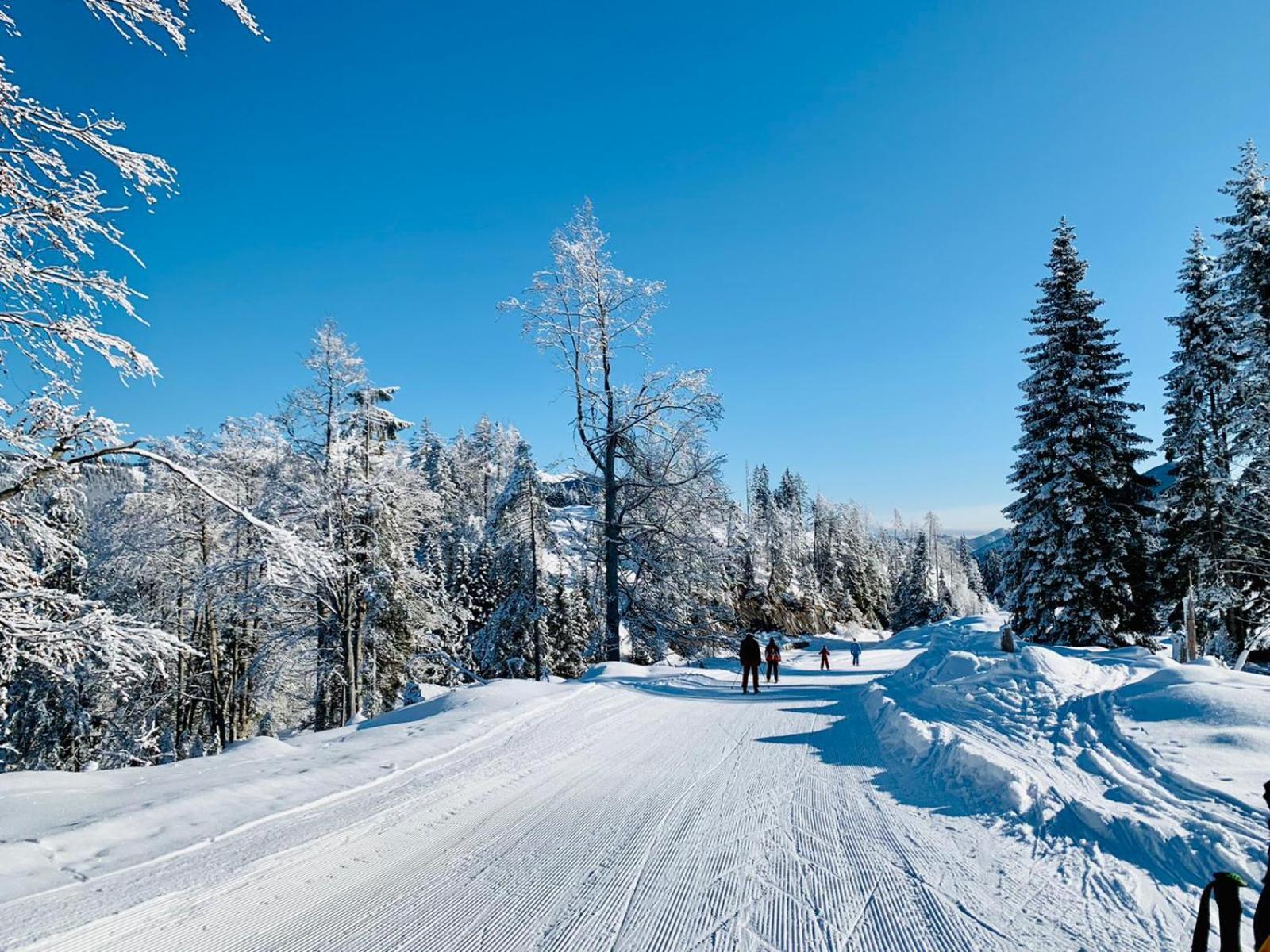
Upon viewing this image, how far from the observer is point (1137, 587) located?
18203mm

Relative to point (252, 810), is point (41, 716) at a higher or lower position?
lower

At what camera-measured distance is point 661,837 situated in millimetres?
4676

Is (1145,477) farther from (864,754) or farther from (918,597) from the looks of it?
(918,597)

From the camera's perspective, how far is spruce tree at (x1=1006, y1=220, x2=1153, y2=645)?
1773 cm

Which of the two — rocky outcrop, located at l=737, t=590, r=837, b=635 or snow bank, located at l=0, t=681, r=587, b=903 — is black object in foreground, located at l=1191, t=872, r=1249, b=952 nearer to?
snow bank, located at l=0, t=681, r=587, b=903

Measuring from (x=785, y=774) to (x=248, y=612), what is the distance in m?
16.7

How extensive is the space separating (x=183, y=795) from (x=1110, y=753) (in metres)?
8.27

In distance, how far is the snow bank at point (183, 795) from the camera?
3.79 m

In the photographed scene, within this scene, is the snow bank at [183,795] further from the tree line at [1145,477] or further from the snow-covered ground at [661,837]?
the tree line at [1145,477]

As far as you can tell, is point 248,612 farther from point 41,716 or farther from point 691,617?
point 691,617

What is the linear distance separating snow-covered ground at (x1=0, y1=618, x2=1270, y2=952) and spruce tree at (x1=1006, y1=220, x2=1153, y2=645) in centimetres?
1152

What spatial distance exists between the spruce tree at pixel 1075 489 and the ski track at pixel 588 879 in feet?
50.9

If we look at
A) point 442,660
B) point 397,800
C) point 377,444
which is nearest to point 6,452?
point 397,800

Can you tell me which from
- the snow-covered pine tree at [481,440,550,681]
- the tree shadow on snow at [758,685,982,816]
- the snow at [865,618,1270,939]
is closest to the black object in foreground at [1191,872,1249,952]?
the snow at [865,618,1270,939]
